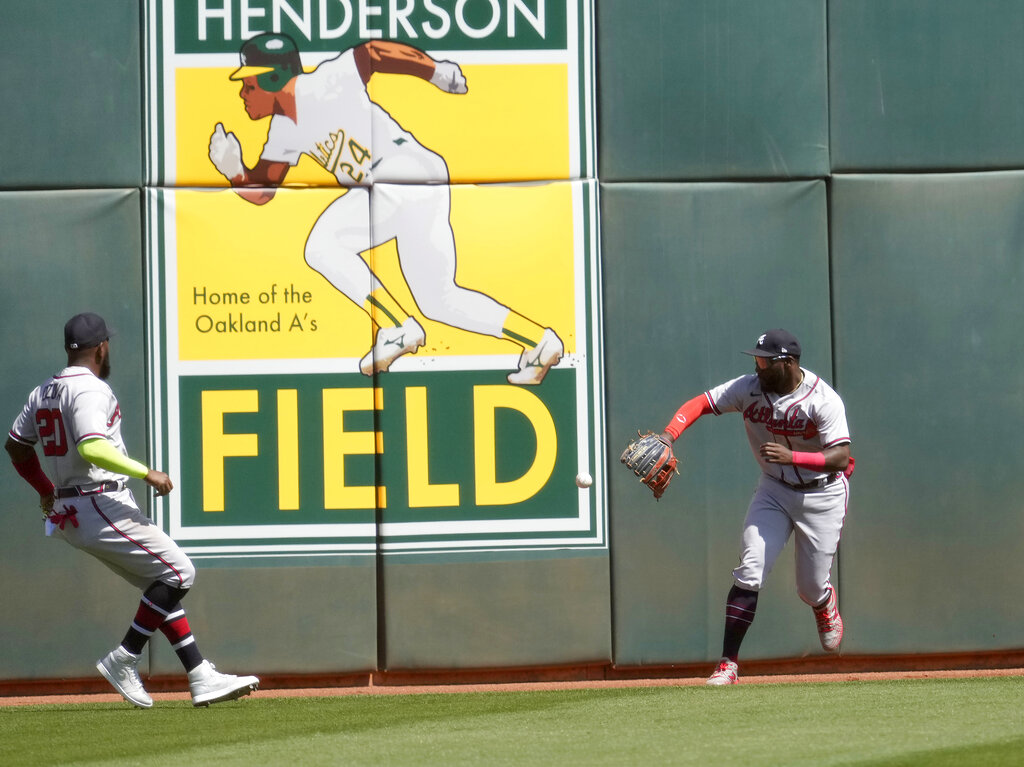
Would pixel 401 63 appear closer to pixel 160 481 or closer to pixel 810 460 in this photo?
pixel 160 481

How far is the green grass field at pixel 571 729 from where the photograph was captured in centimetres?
432

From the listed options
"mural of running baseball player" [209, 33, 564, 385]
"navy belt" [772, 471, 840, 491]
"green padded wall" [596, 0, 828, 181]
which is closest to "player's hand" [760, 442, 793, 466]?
"navy belt" [772, 471, 840, 491]

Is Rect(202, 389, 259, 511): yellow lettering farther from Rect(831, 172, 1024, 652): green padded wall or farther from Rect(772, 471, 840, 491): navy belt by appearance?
Rect(831, 172, 1024, 652): green padded wall

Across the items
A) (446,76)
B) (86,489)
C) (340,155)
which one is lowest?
(86,489)

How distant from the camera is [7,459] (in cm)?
705

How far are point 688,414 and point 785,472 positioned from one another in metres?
0.58

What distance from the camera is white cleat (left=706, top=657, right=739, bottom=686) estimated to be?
20.4 ft

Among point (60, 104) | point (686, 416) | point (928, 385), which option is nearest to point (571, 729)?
point (686, 416)

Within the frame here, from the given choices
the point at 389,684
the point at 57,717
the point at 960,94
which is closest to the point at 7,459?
the point at 57,717

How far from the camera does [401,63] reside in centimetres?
720

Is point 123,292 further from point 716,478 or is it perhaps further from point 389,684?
point 716,478

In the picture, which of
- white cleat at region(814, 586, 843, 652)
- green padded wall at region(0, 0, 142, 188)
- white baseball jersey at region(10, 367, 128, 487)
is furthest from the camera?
green padded wall at region(0, 0, 142, 188)

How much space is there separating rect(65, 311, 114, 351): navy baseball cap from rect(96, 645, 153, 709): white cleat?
4.55 feet

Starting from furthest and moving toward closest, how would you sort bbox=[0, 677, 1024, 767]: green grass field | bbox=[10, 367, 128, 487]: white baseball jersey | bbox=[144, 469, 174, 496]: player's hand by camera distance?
bbox=[10, 367, 128, 487]: white baseball jersey < bbox=[144, 469, 174, 496]: player's hand < bbox=[0, 677, 1024, 767]: green grass field
